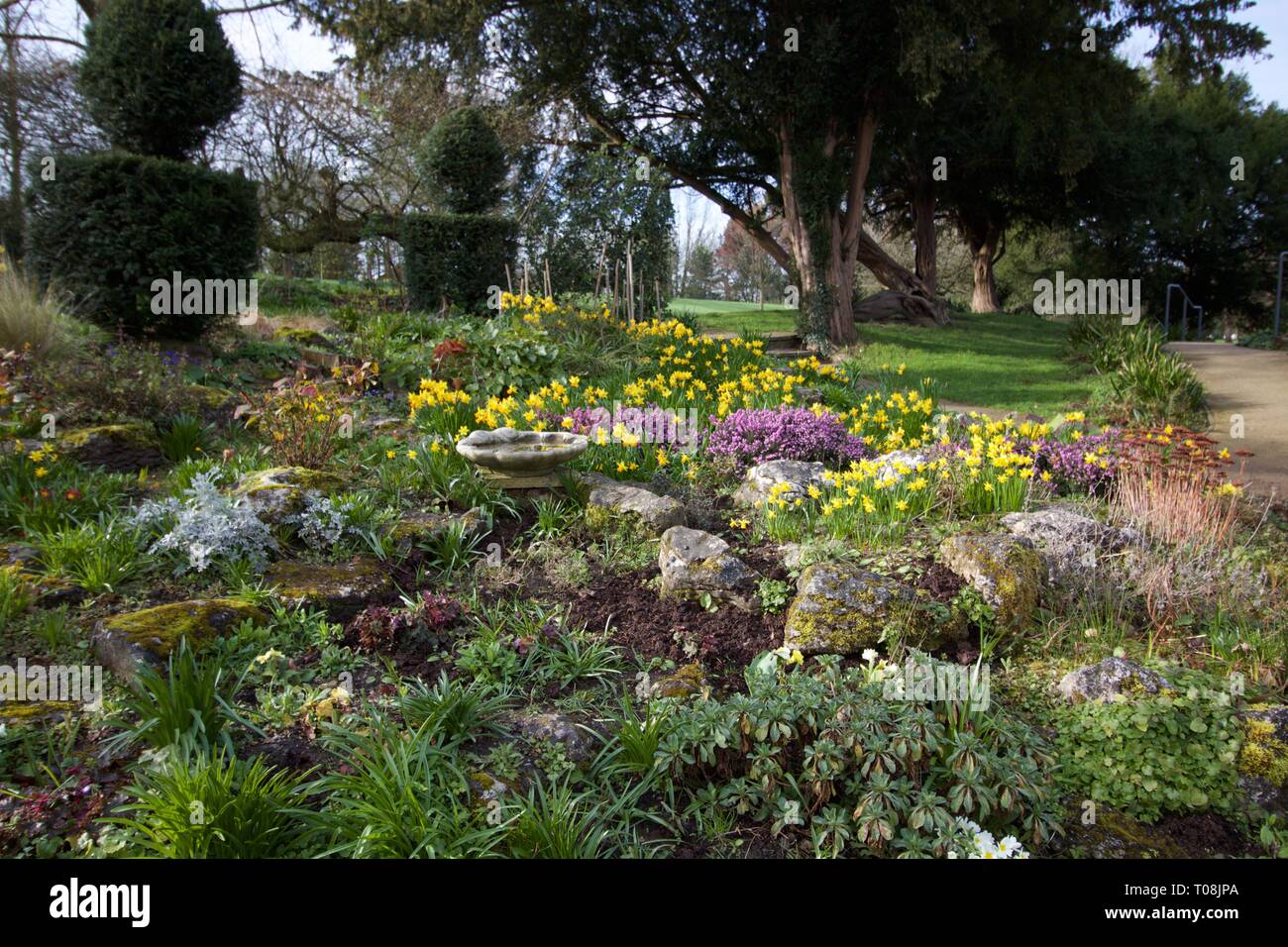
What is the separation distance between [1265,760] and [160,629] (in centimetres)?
402

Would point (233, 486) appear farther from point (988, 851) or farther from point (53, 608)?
point (988, 851)

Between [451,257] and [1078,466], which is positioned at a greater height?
[451,257]

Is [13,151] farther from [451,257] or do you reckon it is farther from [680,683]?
[680,683]

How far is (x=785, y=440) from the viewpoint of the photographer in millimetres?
5516

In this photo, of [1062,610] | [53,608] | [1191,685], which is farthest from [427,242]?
[1191,685]

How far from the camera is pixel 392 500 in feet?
15.1

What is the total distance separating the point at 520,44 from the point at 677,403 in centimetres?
1110

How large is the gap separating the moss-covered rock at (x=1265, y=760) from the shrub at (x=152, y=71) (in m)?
10.2

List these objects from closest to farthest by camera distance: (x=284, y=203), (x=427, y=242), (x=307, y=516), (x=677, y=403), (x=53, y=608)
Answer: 1. (x=53, y=608)
2. (x=307, y=516)
3. (x=677, y=403)
4. (x=427, y=242)
5. (x=284, y=203)

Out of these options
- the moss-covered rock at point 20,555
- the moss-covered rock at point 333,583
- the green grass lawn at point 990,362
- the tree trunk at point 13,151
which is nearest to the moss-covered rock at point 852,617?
the moss-covered rock at point 333,583

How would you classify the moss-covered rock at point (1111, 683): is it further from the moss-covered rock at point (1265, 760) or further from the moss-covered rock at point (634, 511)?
the moss-covered rock at point (634, 511)

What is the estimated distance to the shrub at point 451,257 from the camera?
11.1 meters

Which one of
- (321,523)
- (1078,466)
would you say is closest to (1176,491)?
(1078,466)

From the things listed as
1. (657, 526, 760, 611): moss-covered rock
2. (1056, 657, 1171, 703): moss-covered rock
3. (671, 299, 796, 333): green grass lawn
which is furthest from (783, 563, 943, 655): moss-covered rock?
(671, 299, 796, 333): green grass lawn
